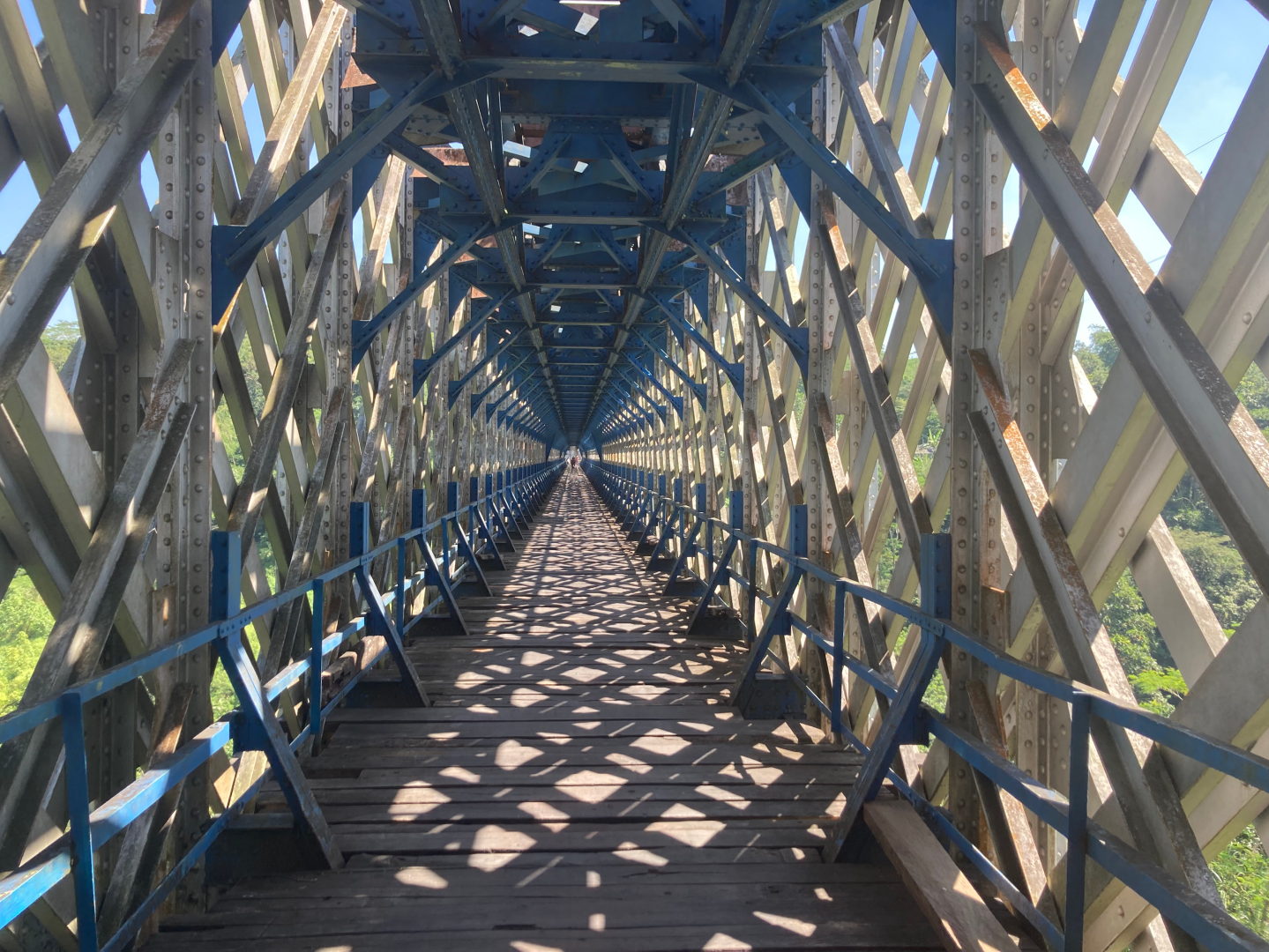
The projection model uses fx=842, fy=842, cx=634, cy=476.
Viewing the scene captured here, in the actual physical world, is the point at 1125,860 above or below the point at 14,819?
above

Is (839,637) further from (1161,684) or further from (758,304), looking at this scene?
(1161,684)

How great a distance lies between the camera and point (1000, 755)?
3.02 metres

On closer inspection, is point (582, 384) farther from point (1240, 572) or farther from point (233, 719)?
point (233, 719)

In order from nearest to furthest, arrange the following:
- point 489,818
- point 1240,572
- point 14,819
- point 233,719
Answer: point 14,819 → point 233,719 → point 489,818 → point 1240,572

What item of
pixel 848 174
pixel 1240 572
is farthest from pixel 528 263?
pixel 1240 572

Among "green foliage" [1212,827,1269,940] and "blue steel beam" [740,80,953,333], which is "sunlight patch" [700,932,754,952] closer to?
"blue steel beam" [740,80,953,333]

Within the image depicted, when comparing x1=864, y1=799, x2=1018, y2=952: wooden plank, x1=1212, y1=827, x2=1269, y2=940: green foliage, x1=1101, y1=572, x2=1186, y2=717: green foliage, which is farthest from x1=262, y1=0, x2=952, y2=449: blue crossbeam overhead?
x1=1212, y1=827, x2=1269, y2=940: green foliage

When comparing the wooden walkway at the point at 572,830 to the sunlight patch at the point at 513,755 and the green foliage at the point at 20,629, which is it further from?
the green foliage at the point at 20,629

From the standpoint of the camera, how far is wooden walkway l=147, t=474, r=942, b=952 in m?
3.05

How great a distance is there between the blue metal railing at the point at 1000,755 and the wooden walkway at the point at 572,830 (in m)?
0.35

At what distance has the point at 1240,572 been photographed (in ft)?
87.9

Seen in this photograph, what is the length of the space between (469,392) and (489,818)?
10.3 meters

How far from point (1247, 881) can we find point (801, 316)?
25047 millimetres

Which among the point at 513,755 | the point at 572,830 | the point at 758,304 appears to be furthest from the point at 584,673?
the point at 758,304
